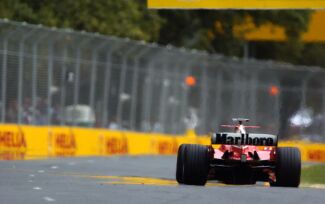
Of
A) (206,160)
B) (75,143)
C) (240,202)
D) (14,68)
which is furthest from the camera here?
(75,143)

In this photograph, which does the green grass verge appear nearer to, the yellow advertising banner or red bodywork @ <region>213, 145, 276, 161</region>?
the yellow advertising banner

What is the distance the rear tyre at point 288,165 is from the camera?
21.0m

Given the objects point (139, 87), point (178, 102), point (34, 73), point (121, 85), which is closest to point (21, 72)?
point (34, 73)

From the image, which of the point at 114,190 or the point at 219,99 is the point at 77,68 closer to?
the point at 219,99

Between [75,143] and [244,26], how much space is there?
22.7 m

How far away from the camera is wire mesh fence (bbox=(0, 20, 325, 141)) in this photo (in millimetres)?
34688

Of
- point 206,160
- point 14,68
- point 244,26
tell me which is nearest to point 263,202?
point 206,160

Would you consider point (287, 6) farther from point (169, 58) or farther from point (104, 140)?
point (169, 58)

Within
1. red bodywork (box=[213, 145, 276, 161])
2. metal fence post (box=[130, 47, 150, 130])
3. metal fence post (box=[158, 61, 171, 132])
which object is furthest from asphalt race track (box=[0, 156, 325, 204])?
metal fence post (box=[158, 61, 171, 132])

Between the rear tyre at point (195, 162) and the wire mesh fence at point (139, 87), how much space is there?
5.09 meters

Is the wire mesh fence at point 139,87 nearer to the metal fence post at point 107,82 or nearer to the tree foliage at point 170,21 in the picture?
the metal fence post at point 107,82

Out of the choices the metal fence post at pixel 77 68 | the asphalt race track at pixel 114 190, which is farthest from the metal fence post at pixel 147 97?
the asphalt race track at pixel 114 190

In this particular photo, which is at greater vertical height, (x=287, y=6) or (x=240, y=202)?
(x=287, y=6)

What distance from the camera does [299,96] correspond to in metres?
47.9
